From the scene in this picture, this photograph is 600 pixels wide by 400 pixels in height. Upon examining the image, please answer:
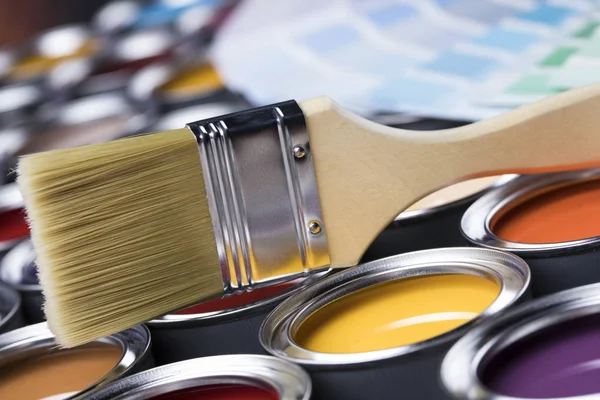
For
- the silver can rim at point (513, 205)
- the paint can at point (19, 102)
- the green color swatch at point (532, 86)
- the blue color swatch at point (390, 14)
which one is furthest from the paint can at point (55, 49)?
the silver can rim at point (513, 205)

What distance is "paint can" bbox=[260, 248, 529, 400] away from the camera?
4.59 ft

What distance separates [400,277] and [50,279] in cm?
67

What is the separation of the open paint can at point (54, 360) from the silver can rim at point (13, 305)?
0.19 feet

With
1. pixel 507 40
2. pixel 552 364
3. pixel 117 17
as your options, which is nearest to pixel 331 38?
pixel 507 40

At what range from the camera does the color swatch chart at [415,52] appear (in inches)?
106

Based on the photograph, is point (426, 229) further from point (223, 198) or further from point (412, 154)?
point (223, 198)

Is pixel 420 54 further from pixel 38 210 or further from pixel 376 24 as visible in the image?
pixel 38 210

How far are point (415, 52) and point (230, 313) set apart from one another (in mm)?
1786

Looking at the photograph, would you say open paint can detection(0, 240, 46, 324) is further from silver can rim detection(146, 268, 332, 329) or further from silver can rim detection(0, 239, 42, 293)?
silver can rim detection(146, 268, 332, 329)

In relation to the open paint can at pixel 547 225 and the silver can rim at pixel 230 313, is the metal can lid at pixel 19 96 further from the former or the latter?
the open paint can at pixel 547 225

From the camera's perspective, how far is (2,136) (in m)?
3.42

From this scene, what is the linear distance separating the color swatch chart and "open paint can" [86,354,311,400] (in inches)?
47.3

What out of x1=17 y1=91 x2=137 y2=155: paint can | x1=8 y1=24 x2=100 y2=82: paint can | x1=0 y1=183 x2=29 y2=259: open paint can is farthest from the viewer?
x1=8 y1=24 x2=100 y2=82: paint can

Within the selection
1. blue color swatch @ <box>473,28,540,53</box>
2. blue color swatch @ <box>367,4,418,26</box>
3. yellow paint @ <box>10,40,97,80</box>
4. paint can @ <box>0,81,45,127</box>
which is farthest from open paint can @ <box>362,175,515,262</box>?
yellow paint @ <box>10,40,97,80</box>
